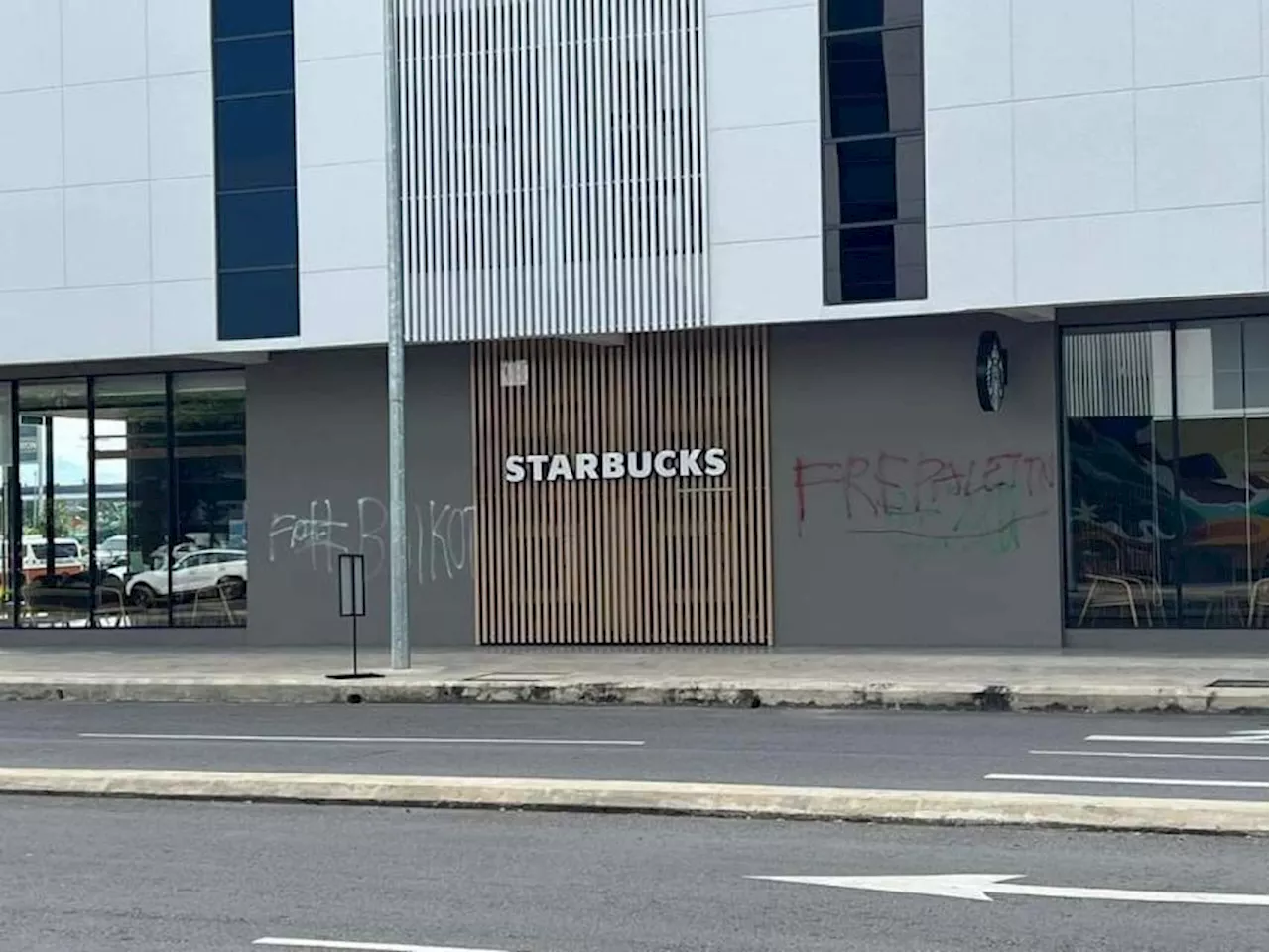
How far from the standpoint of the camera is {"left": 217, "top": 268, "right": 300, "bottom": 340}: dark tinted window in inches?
944

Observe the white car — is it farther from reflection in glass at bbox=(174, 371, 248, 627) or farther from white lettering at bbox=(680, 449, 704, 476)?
white lettering at bbox=(680, 449, 704, 476)

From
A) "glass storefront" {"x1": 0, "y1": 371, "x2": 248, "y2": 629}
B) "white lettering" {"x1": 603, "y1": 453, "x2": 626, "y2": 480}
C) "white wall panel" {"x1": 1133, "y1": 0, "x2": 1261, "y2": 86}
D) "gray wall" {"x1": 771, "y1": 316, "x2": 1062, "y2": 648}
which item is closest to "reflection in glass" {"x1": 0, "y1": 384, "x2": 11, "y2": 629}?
"glass storefront" {"x1": 0, "y1": 371, "x2": 248, "y2": 629}

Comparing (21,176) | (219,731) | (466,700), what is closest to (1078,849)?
(219,731)

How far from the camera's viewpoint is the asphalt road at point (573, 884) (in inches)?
298

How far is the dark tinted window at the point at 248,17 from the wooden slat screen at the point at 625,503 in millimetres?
5381

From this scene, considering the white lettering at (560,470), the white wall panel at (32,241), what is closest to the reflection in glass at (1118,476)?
the white lettering at (560,470)

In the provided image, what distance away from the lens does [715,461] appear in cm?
2309

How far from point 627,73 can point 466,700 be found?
27.8ft

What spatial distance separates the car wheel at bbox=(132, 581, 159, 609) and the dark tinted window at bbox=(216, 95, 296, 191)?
614 centimetres

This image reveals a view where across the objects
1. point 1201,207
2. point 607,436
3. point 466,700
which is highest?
point 1201,207

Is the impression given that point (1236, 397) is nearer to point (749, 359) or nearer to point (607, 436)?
point (749, 359)

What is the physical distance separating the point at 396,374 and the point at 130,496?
776cm

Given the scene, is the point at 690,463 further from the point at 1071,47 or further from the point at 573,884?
the point at 573,884

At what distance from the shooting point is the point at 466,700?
745 inches
